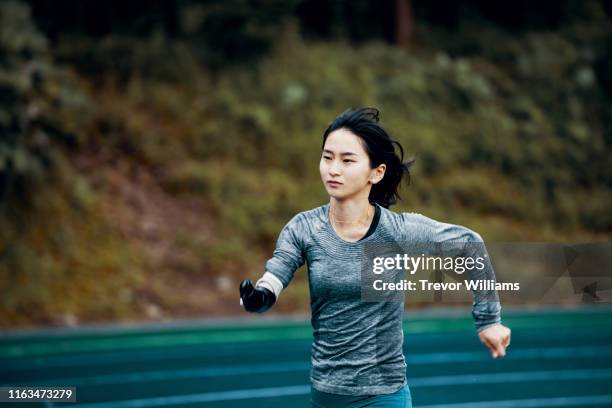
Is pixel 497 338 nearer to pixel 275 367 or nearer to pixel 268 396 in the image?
pixel 268 396

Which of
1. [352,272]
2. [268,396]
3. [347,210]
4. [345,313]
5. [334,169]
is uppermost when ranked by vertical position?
[268,396]

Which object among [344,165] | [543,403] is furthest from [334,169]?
[543,403]

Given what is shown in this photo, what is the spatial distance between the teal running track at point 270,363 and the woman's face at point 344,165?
415 centimetres

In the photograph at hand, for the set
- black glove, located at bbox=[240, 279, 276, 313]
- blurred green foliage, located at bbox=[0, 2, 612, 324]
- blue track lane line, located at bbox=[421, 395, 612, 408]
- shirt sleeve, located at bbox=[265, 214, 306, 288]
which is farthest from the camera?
blurred green foliage, located at bbox=[0, 2, 612, 324]

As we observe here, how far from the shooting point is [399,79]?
17.3 metres

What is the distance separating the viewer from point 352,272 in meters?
2.82

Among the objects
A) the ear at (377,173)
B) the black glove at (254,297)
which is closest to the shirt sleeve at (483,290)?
the ear at (377,173)

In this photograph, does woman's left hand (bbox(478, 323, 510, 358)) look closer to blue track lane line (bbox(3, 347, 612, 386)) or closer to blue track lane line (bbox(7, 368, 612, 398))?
blue track lane line (bbox(7, 368, 612, 398))

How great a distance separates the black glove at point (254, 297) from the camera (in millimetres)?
2564

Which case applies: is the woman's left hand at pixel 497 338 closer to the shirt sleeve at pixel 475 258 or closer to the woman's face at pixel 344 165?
the shirt sleeve at pixel 475 258

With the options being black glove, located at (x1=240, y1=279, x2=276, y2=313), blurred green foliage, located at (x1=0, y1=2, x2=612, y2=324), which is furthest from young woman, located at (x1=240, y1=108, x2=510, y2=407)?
blurred green foliage, located at (x1=0, y1=2, x2=612, y2=324)

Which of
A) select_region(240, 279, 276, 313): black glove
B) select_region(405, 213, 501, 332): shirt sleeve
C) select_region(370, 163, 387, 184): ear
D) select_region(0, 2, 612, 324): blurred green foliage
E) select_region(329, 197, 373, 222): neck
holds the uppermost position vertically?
select_region(0, 2, 612, 324): blurred green foliage

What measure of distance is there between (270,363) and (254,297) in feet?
21.0

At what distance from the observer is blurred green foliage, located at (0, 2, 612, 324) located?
12539 mm
